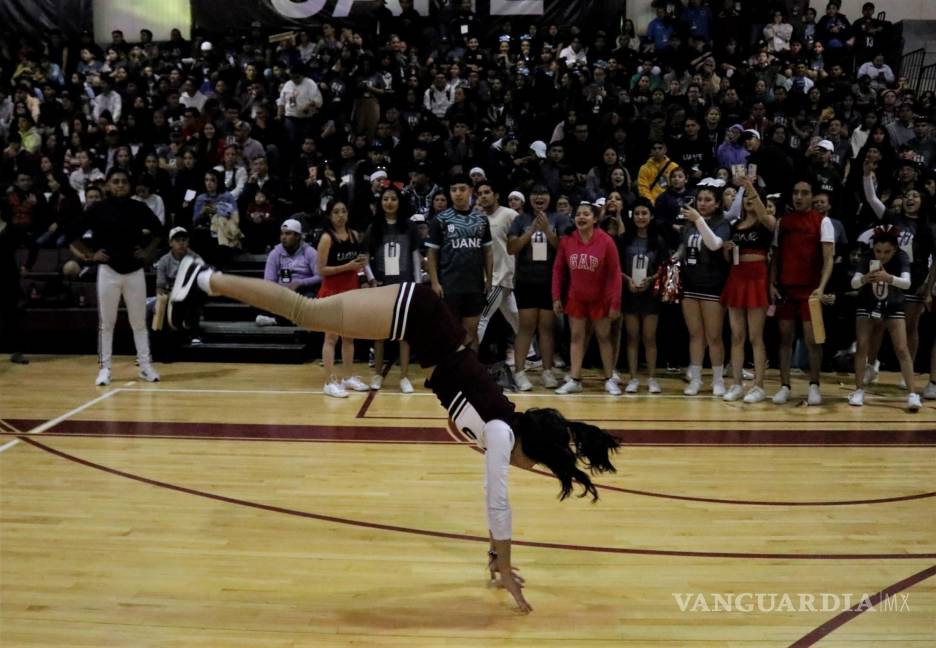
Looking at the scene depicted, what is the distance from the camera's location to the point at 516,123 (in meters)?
11.7

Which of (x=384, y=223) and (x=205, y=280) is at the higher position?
(x=384, y=223)

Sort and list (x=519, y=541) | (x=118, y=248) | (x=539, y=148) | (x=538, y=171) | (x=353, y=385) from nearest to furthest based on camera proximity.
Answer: (x=519, y=541)
(x=118, y=248)
(x=353, y=385)
(x=538, y=171)
(x=539, y=148)

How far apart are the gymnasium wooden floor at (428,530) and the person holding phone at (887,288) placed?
0.60m

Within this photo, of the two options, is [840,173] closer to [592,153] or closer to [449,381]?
[592,153]

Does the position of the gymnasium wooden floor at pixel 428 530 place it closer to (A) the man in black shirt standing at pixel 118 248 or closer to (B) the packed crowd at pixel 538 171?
(A) the man in black shirt standing at pixel 118 248

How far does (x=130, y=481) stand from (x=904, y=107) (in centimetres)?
1002

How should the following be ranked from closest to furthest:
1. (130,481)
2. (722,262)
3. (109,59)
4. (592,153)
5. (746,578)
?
(746,578) < (130,481) < (722,262) < (592,153) < (109,59)

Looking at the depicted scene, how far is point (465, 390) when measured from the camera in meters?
3.73

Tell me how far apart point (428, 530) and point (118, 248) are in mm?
4542

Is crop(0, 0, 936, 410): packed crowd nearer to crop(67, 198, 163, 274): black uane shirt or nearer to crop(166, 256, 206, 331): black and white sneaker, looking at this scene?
crop(67, 198, 163, 274): black uane shirt

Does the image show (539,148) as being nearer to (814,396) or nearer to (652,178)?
(652,178)

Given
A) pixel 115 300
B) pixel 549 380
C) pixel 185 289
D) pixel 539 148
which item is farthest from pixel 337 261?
pixel 539 148

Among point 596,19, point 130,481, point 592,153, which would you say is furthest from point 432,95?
point 130,481

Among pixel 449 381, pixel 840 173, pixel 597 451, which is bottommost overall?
pixel 597 451
